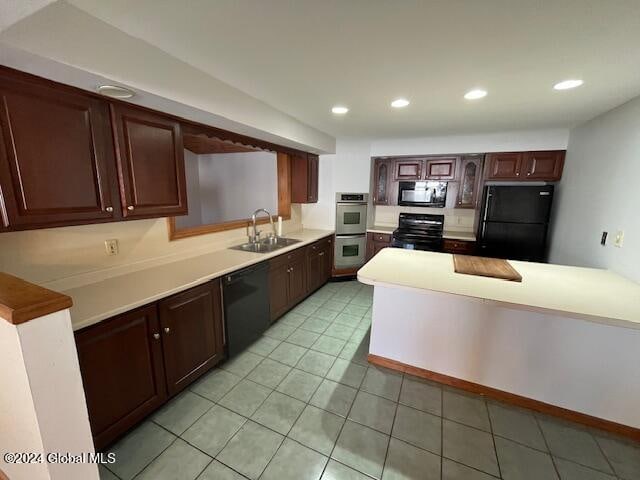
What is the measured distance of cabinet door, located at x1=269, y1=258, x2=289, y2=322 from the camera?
2763 mm

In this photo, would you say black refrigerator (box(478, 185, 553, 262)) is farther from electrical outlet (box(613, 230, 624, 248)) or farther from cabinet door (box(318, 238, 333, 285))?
cabinet door (box(318, 238, 333, 285))

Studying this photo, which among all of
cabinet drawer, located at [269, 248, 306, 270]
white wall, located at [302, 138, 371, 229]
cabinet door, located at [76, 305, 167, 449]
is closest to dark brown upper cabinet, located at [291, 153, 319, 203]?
white wall, located at [302, 138, 371, 229]

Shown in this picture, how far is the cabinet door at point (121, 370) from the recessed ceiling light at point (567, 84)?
3.07 meters

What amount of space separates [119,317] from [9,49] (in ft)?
4.07

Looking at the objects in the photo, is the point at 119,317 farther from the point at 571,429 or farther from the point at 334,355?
the point at 571,429

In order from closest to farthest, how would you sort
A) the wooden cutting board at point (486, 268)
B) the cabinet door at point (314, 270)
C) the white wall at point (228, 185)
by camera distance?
the wooden cutting board at point (486, 268) → the cabinet door at point (314, 270) → the white wall at point (228, 185)

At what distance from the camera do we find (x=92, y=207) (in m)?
1.52

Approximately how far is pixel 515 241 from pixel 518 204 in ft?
1.51

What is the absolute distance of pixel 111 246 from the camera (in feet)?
6.20

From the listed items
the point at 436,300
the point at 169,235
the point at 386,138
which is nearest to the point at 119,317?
the point at 169,235

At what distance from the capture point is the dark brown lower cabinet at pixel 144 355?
140 centimetres

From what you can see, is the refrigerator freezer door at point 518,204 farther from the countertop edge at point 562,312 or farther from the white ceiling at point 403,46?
the countertop edge at point 562,312

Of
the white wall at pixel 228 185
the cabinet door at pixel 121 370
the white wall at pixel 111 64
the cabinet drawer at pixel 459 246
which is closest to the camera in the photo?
the white wall at pixel 111 64

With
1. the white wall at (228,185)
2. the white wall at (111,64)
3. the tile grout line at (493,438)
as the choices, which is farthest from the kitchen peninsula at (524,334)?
the white wall at (228,185)
